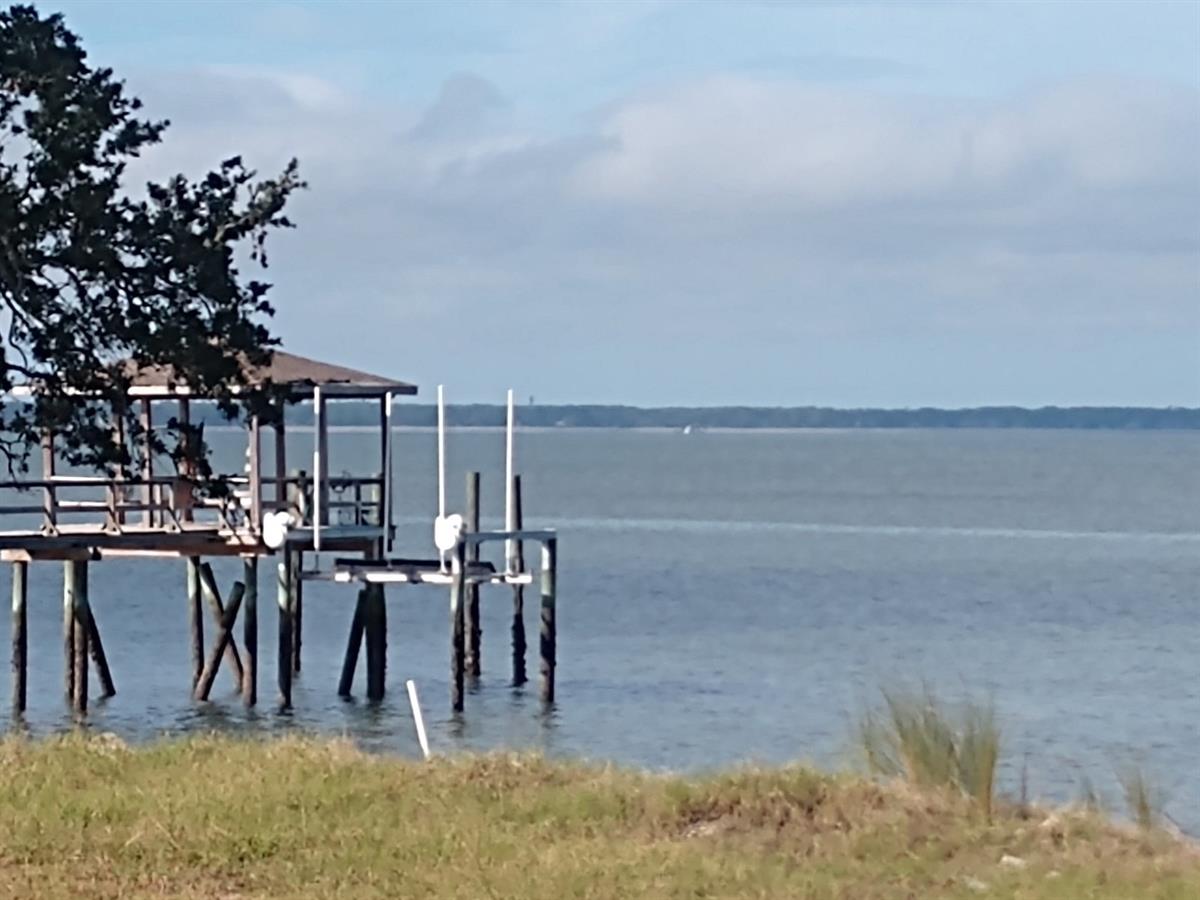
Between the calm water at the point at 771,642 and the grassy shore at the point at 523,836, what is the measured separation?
303cm

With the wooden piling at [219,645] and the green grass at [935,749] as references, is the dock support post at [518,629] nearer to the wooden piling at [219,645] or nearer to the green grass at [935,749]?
the wooden piling at [219,645]

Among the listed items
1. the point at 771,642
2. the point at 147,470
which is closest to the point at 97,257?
the point at 147,470

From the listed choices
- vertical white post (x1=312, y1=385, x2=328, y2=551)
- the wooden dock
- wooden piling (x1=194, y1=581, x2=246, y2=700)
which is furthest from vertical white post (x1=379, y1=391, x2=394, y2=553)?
wooden piling (x1=194, y1=581, x2=246, y2=700)

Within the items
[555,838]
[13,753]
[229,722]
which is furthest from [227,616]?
[555,838]

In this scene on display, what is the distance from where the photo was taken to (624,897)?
10281mm

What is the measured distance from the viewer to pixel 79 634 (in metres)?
29.6

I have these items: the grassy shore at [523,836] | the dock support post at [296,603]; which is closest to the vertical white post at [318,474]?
the dock support post at [296,603]

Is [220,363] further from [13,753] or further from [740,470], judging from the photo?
[740,470]

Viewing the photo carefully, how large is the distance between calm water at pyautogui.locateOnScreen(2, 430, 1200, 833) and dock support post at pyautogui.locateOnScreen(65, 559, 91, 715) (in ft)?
1.21

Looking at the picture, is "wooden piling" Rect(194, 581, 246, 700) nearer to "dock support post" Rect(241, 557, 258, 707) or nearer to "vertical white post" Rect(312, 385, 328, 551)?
"dock support post" Rect(241, 557, 258, 707)

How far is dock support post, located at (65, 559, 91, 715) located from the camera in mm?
29750

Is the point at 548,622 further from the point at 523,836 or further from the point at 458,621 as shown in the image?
the point at 523,836

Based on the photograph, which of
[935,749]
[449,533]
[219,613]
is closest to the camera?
[935,749]

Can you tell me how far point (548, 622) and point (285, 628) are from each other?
3471 mm
